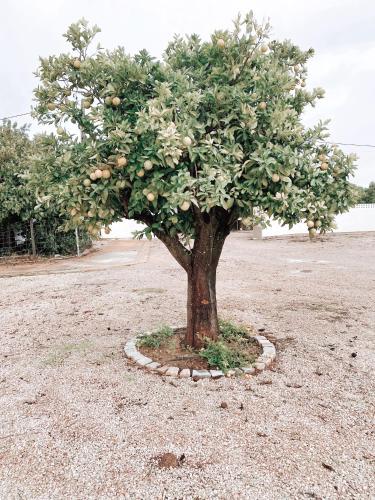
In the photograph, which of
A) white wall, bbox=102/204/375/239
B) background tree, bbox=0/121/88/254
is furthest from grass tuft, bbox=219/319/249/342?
white wall, bbox=102/204/375/239

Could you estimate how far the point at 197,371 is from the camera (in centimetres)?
421

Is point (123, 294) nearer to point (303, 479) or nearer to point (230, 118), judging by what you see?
point (230, 118)

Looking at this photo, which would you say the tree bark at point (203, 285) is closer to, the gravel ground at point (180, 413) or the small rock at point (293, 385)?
the gravel ground at point (180, 413)

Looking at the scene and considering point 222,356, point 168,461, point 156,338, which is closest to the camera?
point 168,461

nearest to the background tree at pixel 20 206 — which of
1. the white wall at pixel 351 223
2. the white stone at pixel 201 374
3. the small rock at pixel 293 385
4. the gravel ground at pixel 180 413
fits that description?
the gravel ground at pixel 180 413

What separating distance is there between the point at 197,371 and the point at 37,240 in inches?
511

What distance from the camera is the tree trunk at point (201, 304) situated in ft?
15.3

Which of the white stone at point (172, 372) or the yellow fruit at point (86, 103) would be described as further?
the white stone at point (172, 372)

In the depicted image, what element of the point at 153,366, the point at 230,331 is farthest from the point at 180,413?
the point at 230,331

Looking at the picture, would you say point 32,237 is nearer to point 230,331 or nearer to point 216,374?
point 230,331

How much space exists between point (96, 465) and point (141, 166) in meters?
2.34

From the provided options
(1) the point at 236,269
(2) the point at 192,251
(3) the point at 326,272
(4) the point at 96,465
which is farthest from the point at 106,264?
(4) the point at 96,465

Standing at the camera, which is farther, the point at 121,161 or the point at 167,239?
the point at 167,239

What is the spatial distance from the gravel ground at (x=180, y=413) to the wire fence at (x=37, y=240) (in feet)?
27.9
